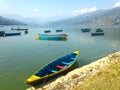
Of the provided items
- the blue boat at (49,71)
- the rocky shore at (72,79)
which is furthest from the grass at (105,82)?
the blue boat at (49,71)

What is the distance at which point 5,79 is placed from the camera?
86.4ft

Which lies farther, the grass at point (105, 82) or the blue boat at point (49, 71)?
the blue boat at point (49, 71)

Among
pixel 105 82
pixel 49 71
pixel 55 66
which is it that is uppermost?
pixel 105 82

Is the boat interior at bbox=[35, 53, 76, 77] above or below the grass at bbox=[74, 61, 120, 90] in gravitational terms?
below

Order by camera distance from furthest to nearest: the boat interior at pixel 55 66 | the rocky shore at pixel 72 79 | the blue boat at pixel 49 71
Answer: the boat interior at pixel 55 66 < the blue boat at pixel 49 71 < the rocky shore at pixel 72 79

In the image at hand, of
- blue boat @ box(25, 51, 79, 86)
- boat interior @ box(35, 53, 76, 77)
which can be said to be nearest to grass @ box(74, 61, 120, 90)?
blue boat @ box(25, 51, 79, 86)

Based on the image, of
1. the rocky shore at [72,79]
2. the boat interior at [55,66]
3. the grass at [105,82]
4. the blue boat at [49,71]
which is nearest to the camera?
the grass at [105,82]

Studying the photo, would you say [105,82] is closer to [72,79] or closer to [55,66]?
[72,79]

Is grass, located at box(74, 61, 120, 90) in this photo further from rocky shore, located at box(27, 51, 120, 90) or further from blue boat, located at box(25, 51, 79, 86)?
blue boat, located at box(25, 51, 79, 86)

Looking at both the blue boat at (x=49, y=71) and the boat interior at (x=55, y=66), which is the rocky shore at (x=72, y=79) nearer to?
the blue boat at (x=49, y=71)

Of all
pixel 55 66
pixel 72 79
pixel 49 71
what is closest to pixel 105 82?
pixel 72 79

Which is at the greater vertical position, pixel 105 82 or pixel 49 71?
pixel 105 82

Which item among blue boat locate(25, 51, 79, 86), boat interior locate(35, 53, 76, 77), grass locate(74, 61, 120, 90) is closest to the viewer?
grass locate(74, 61, 120, 90)

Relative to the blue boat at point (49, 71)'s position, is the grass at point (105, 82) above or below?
above
